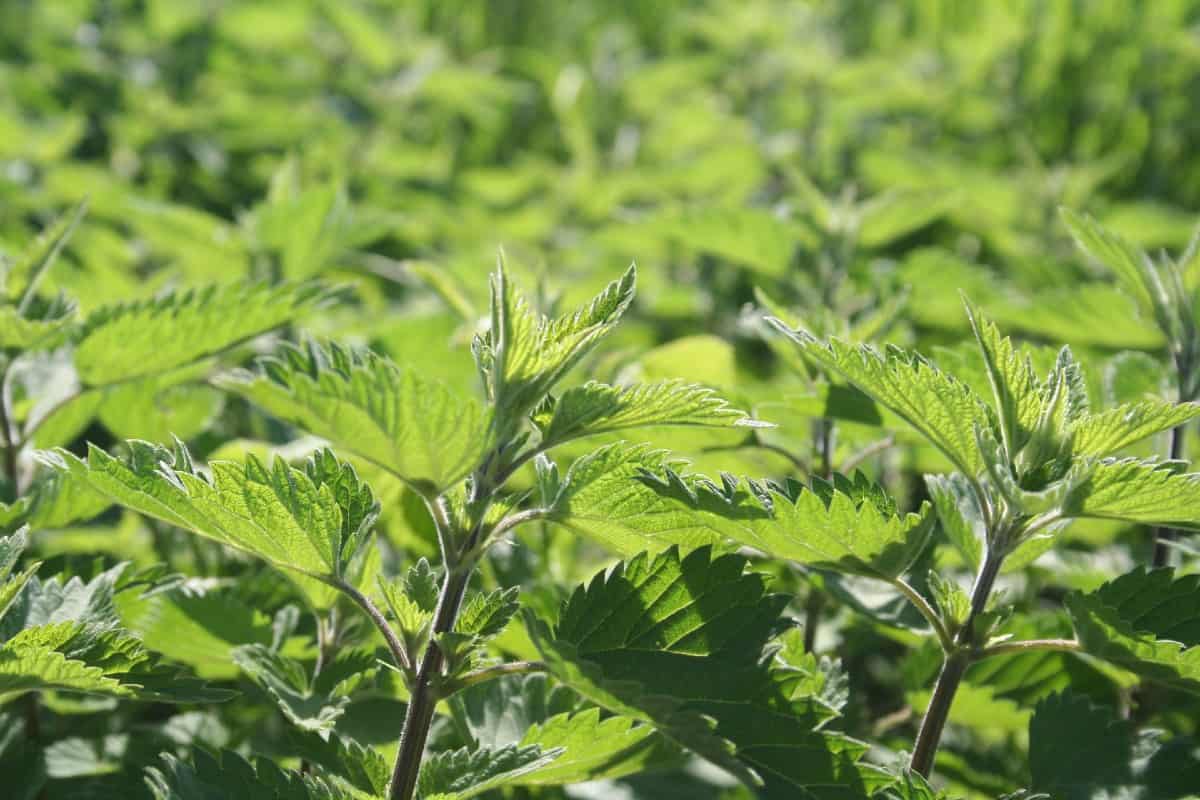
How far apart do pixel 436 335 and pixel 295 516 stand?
80 cm

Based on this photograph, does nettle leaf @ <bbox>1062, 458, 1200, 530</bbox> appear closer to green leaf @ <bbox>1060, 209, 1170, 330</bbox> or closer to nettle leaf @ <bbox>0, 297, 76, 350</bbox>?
green leaf @ <bbox>1060, 209, 1170, 330</bbox>

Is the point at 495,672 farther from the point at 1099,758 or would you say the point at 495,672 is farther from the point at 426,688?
the point at 1099,758

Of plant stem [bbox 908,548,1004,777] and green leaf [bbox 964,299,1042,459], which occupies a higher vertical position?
green leaf [bbox 964,299,1042,459]

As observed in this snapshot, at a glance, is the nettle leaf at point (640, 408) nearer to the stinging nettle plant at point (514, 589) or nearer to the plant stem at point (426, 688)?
the stinging nettle plant at point (514, 589)

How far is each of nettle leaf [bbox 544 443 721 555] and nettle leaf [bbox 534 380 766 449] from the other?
3 cm

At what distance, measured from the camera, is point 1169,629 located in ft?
3.32

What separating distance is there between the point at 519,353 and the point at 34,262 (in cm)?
66

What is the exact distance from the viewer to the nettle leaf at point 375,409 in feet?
2.65

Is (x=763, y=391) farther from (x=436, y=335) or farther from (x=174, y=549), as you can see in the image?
(x=174, y=549)

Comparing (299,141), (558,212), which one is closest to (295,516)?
(558,212)

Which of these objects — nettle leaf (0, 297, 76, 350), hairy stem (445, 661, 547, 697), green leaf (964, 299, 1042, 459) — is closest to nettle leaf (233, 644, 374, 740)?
hairy stem (445, 661, 547, 697)

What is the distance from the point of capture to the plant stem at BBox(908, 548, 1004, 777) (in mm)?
1006

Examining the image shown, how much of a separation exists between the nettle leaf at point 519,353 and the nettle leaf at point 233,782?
319mm

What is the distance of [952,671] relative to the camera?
102 centimetres
